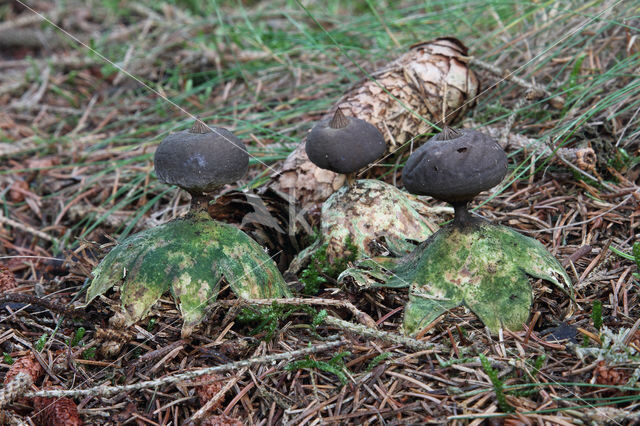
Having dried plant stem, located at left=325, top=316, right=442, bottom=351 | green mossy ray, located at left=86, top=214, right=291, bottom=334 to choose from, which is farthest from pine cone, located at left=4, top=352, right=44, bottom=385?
dried plant stem, located at left=325, top=316, right=442, bottom=351

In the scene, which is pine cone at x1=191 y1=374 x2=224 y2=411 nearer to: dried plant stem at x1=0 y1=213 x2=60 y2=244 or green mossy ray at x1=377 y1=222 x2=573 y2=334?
green mossy ray at x1=377 y1=222 x2=573 y2=334

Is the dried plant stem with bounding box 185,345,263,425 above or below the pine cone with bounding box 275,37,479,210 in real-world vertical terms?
below

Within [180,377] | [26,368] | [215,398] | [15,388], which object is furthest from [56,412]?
[215,398]

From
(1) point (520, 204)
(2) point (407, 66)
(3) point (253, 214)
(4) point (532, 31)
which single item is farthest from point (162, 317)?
(4) point (532, 31)

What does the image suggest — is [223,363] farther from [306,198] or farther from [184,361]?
[306,198]

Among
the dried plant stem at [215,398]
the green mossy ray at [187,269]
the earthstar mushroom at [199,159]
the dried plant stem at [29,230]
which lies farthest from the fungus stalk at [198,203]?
the dried plant stem at [29,230]
